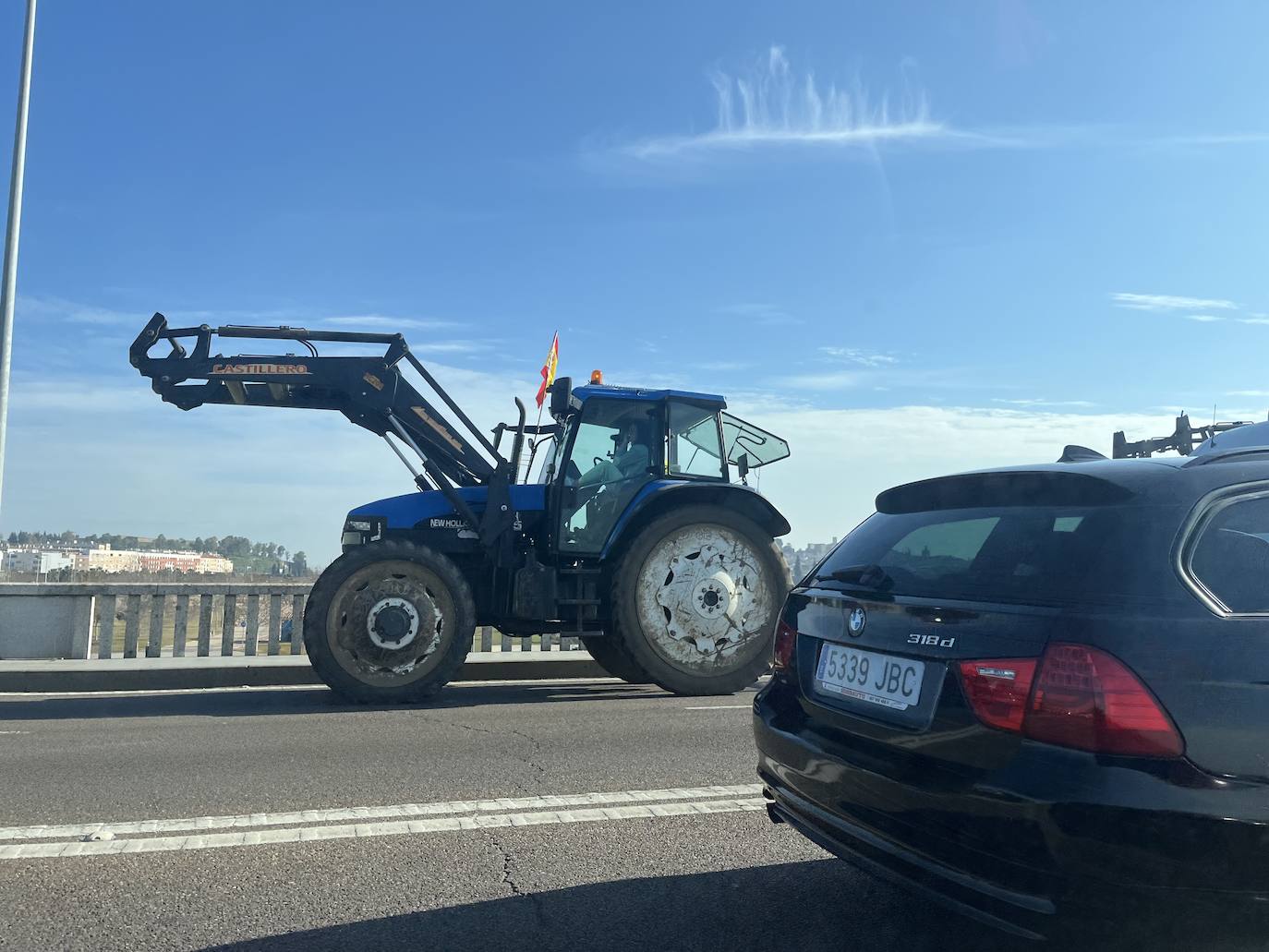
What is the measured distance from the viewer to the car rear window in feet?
9.02

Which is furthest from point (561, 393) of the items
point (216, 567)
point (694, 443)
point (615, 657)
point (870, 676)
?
point (216, 567)

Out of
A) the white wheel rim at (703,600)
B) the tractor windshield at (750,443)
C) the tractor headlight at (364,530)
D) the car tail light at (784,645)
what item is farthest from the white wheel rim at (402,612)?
the car tail light at (784,645)

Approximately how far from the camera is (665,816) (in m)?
4.70

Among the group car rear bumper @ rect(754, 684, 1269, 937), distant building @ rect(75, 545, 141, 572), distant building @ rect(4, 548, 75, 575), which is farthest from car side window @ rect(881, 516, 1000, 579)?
distant building @ rect(75, 545, 141, 572)

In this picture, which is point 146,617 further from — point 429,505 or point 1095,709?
point 1095,709

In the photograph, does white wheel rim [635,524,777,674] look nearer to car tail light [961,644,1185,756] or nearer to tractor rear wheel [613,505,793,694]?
tractor rear wheel [613,505,793,694]

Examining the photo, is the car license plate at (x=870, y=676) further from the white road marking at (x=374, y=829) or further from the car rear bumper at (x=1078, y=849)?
the white road marking at (x=374, y=829)

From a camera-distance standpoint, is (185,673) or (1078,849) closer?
(1078,849)

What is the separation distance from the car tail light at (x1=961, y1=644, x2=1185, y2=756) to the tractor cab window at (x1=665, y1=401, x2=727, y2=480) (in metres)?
6.85

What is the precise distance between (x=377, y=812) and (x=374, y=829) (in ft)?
1.02

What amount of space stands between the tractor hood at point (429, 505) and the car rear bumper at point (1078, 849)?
689 cm

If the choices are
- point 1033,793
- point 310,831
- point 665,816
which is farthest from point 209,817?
point 1033,793

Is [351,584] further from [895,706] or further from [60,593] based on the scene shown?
[895,706]

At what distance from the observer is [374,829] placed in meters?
4.45
